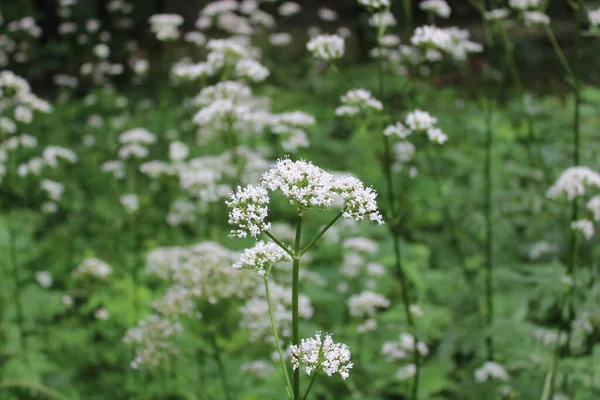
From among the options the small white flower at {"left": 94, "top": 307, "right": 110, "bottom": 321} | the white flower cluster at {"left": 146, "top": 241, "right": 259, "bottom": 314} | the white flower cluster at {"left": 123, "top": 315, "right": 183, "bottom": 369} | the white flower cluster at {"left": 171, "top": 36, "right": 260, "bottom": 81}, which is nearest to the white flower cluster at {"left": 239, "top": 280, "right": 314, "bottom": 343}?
the white flower cluster at {"left": 146, "top": 241, "right": 259, "bottom": 314}

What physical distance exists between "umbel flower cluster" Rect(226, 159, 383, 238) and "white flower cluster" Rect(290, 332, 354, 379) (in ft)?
1.05

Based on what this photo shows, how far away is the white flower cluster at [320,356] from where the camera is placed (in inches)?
57.7

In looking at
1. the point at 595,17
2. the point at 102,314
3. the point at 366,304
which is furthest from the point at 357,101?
the point at 102,314

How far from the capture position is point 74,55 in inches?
437

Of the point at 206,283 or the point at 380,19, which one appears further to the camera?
the point at 380,19

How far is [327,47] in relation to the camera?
2.94 metres

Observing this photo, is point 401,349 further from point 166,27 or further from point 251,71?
point 166,27

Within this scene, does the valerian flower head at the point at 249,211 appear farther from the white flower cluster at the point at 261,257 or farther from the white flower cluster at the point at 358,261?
the white flower cluster at the point at 358,261

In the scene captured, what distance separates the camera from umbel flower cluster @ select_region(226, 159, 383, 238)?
5.00ft

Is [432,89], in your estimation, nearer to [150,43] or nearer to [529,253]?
[529,253]

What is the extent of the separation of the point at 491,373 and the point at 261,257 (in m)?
1.89

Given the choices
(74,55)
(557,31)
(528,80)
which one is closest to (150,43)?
(74,55)

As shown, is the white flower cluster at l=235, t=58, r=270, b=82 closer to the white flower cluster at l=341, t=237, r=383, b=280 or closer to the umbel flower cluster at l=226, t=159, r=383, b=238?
the white flower cluster at l=341, t=237, r=383, b=280

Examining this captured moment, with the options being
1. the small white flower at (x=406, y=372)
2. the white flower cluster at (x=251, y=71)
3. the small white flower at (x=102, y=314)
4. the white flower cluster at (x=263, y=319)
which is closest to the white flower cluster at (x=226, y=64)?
the white flower cluster at (x=251, y=71)
